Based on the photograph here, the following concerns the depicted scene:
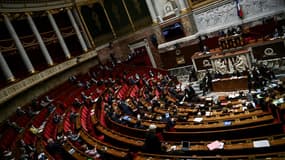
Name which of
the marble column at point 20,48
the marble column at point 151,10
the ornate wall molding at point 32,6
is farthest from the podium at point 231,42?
the ornate wall molding at point 32,6

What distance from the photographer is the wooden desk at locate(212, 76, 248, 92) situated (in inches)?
456

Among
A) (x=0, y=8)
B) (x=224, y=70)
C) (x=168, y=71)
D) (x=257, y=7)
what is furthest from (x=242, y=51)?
(x=0, y=8)

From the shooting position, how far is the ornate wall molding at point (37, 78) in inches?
499

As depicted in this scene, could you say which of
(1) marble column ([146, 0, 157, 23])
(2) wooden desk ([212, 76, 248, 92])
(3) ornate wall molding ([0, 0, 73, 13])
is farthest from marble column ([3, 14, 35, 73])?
(2) wooden desk ([212, 76, 248, 92])

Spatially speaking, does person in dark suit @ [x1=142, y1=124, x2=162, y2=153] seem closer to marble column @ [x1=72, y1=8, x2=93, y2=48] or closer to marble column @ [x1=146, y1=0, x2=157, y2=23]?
marble column @ [x1=146, y1=0, x2=157, y2=23]

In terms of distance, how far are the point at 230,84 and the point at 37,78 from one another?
1123cm

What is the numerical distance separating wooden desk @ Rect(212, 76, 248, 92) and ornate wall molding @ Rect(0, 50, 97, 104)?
34.0 ft

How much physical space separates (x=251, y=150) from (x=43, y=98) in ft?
41.0

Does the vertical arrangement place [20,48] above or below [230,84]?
above

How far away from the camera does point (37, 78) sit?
49.2 ft

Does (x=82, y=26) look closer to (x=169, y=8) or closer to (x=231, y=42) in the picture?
(x=169, y=8)

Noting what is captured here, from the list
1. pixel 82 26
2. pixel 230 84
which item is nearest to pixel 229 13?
pixel 230 84

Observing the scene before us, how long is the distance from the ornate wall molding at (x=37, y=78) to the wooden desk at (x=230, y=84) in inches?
408

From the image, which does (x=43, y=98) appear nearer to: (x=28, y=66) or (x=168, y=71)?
(x=28, y=66)
